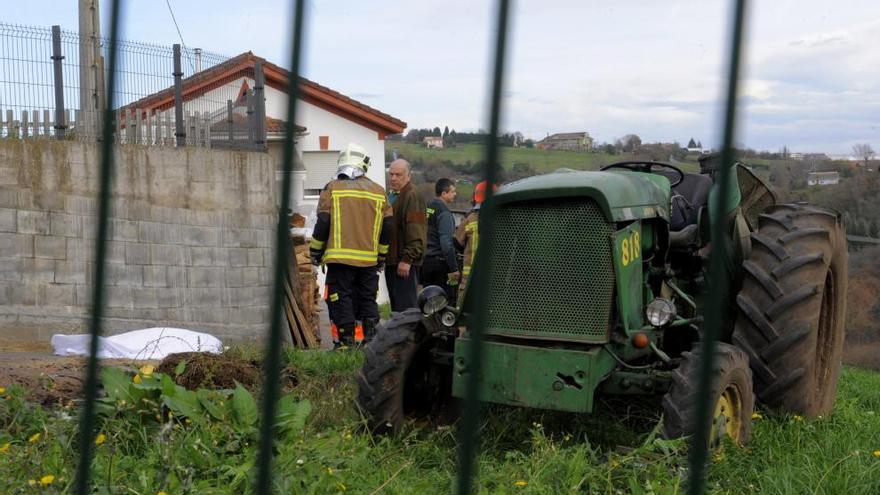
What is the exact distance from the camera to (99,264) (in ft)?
6.02

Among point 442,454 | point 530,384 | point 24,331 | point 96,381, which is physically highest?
point 96,381

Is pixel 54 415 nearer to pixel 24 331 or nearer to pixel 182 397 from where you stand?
pixel 182 397

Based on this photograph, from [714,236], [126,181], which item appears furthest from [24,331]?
[714,236]

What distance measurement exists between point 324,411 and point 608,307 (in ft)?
4.97

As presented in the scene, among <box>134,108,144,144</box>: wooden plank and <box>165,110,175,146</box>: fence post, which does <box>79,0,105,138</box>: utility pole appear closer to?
<box>134,108,144,144</box>: wooden plank

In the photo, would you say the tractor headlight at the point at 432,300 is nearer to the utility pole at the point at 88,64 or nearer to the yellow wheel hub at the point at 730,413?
the yellow wheel hub at the point at 730,413

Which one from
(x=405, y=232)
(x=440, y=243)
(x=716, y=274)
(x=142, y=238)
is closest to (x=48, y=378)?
A: (x=405, y=232)

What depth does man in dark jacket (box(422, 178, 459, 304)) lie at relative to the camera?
948 centimetres

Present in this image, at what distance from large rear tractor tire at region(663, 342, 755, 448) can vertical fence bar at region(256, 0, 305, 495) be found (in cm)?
282

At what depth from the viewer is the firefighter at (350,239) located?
8242 millimetres

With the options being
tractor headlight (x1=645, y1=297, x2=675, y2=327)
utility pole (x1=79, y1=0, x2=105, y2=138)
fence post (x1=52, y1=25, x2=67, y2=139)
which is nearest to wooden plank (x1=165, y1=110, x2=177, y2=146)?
utility pole (x1=79, y1=0, x2=105, y2=138)

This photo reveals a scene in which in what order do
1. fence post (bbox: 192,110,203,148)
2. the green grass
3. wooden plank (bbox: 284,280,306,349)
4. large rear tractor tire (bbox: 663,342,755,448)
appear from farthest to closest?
fence post (bbox: 192,110,203,148) → wooden plank (bbox: 284,280,306,349) → large rear tractor tire (bbox: 663,342,755,448) → the green grass

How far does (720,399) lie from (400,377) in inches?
58.7

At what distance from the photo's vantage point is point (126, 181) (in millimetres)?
11117
